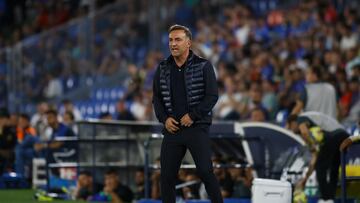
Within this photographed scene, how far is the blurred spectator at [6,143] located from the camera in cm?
2219

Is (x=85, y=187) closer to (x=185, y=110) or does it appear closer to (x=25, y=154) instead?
(x=25, y=154)

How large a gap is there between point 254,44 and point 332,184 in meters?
10.7

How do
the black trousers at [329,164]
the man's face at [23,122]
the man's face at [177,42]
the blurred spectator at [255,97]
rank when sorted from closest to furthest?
the man's face at [177,42]
the black trousers at [329,164]
the blurred spectator at [255,97]
the man's face at [23,122]

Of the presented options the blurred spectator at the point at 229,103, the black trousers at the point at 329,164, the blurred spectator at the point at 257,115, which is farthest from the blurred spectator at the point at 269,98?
the black trousers at the point at 329,164

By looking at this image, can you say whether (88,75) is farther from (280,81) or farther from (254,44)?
(280,81)

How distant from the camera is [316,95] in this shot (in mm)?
18891

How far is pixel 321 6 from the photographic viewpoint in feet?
87.7

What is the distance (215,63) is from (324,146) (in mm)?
10824

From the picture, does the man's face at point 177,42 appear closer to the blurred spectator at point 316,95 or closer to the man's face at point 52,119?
the blurred spectator at point 316,95

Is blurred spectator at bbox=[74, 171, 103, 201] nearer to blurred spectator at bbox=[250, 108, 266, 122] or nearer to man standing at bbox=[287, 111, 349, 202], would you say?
blurred spectator at bbox=[250, 108, 266, 122]

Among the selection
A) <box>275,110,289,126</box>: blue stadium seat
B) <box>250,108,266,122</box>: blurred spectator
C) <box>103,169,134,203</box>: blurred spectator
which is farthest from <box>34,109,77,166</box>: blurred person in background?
<box>275,110,289,126</box>: blue stadium seat

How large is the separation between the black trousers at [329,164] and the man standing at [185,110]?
362 centimetres

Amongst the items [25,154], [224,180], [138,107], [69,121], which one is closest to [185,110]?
[224,180]

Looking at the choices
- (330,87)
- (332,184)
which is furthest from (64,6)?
(332,184)
